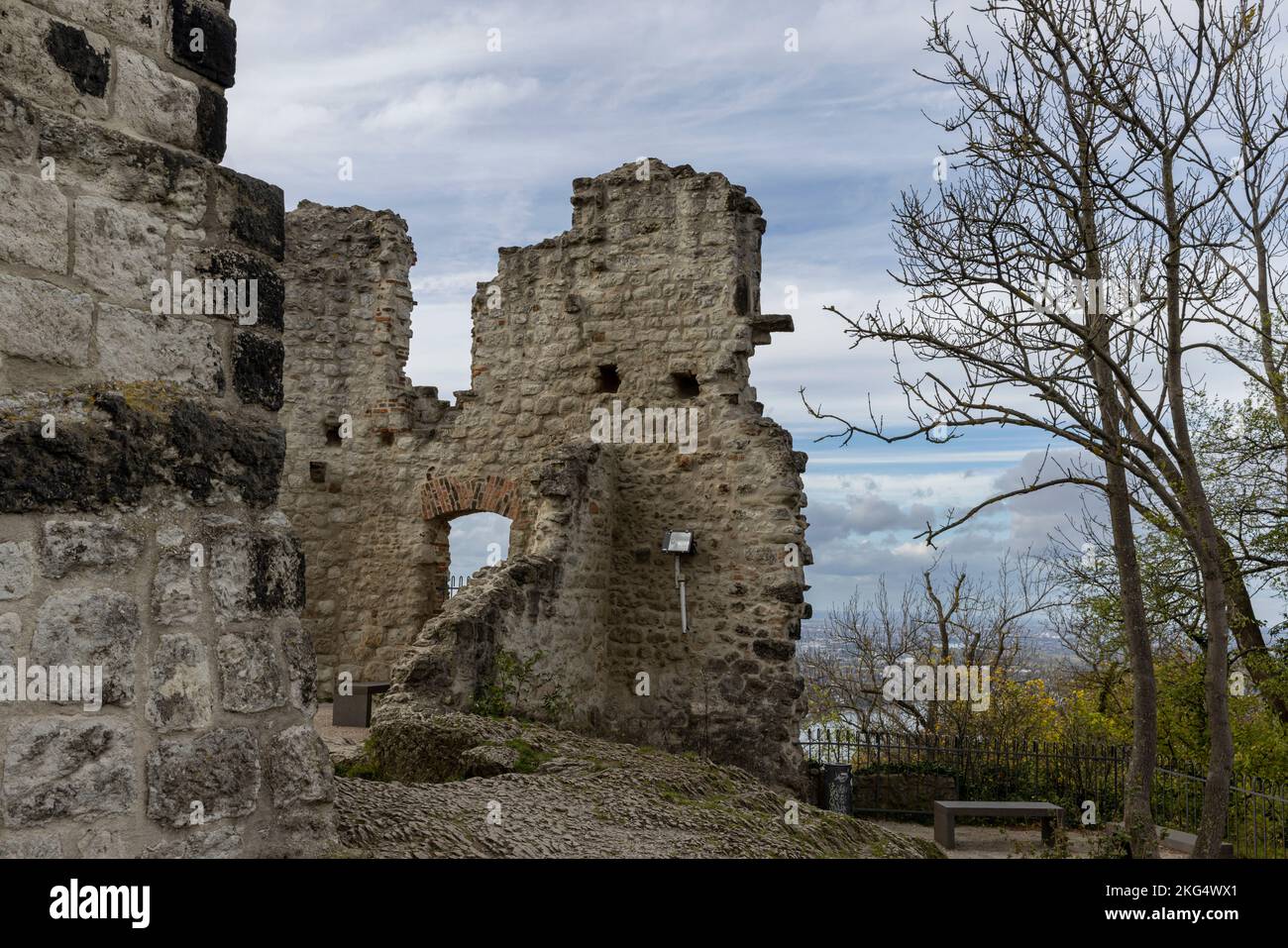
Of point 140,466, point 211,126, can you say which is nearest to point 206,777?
point 140,466

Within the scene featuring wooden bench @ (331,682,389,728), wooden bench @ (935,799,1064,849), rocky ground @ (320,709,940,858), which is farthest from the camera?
wooden bench @ (331,682,389,728)

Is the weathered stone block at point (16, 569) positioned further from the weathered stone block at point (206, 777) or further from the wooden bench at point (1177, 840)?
the wooden bench at point (1177, 840)

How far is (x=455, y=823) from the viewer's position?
4.04 m

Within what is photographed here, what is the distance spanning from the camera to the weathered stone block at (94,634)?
105 inches

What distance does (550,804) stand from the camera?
188 inches

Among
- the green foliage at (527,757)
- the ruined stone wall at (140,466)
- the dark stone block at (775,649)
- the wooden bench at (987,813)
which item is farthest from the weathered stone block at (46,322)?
the wooden bench at (987,813)

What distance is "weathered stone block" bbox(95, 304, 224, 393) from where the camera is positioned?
2938 millimetres

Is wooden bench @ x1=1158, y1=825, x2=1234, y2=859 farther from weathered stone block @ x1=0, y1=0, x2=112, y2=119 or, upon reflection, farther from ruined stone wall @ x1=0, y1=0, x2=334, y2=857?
weathered stone block @ x1=0, y1=0, x2=112, y2=119

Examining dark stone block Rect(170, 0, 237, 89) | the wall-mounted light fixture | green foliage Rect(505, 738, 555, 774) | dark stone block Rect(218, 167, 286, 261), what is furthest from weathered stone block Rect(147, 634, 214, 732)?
the wall-mounted light fixture

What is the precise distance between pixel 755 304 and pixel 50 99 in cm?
802

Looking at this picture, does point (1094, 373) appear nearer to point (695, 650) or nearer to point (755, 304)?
point (755, 304)

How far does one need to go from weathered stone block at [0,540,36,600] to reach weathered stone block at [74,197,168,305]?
2.33 ft

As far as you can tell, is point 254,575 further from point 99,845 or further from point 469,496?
point 469,496

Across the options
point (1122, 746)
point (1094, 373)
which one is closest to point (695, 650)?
point (1094, 373)
